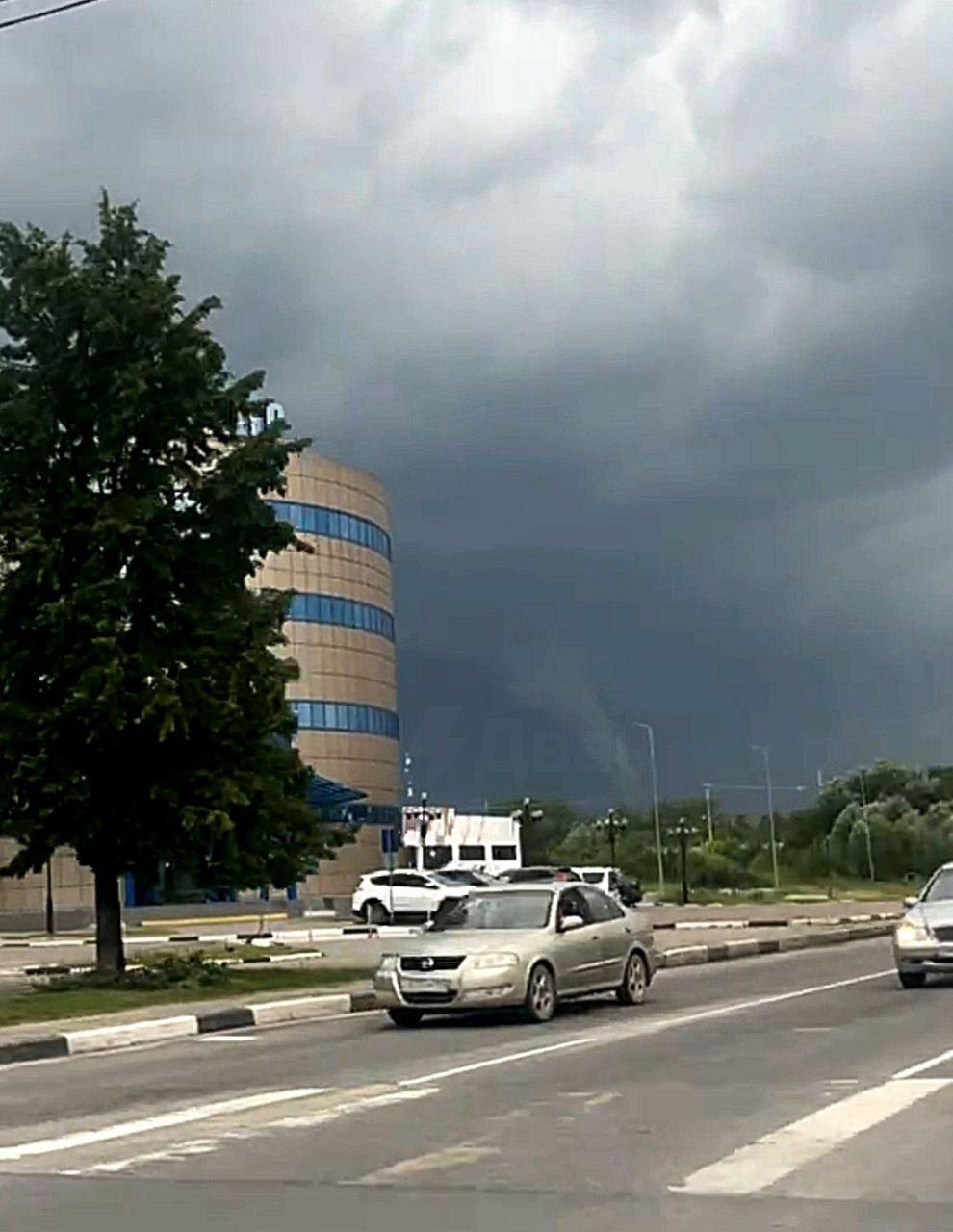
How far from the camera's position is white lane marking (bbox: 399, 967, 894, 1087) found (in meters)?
15.1

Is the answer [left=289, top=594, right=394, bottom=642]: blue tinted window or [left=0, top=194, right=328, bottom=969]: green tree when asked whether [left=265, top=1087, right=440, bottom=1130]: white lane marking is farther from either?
[left=289, top=594, right=394, bottom=642]: blue tinted window

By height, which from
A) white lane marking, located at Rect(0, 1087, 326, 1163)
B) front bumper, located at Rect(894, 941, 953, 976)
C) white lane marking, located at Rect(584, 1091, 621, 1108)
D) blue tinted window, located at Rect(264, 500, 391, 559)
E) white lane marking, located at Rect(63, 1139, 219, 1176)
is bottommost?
white lane marking, located at Rect(584, 1091, 621, 1108)

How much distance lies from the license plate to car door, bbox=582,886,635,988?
8.12 ft

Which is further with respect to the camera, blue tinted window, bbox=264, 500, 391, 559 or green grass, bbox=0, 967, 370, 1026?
blue tinted window, bbox=264, 500, 391, 559

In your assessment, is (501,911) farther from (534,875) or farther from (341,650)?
(341,650)

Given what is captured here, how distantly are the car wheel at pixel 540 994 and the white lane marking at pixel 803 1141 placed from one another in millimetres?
6400

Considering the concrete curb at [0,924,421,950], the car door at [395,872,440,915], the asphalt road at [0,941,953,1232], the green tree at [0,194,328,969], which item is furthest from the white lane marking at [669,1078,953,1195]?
the car door at [395,872,440,915]

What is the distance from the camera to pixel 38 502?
88.4 ft

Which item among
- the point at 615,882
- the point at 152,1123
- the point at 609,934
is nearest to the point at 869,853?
the point at 615,882

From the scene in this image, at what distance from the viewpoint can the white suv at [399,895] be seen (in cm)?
5072

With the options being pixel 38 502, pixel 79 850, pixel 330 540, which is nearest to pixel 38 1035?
pixel 79 850

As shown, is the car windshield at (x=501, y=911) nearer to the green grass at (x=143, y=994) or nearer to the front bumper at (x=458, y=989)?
the front bumper at (x=458, y=989)

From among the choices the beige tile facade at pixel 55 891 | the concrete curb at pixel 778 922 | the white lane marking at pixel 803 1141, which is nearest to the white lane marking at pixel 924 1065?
the white lane marking at pixel 803 1141

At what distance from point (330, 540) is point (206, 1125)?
87.3 metres
